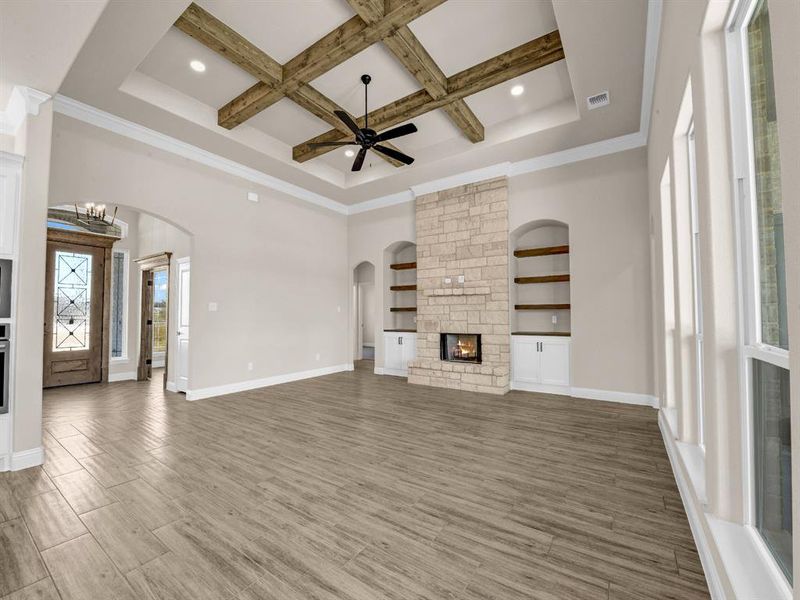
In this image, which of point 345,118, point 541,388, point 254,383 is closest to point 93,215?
point 254,383

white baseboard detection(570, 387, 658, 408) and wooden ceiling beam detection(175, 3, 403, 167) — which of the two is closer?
wooden ceiling beam detection(175, 3, 403, 167)

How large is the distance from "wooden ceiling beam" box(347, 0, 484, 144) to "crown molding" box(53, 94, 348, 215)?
3274mm

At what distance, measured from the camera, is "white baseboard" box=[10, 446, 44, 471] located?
9.43 ft

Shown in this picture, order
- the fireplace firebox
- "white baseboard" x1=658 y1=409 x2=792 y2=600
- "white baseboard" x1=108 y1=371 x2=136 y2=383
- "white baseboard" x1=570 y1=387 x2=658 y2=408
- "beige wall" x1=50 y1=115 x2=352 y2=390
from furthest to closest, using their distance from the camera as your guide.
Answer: "white baseboard" x1=108 y1=371 x2=136 y2=383 < the fireplace firebox < "white baseboard" x1=570 y1=387 x2=658 y2=408 < "beige wall" x1=50 y1=115 x2=352 y2=390 < "white baseboard" x1=658 y1=409 x2=792 y2=600

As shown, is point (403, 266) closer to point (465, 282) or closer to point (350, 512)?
point (465, 282)

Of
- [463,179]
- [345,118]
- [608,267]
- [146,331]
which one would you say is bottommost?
[146,331]

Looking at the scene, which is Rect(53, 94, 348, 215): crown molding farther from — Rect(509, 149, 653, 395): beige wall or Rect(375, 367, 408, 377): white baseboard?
Rect(509, 149, 653, 395): beige wall

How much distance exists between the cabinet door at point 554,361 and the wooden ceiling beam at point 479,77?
3.63m

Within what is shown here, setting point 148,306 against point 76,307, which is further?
point 148,306

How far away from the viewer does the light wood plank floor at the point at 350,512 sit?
5.39 ft

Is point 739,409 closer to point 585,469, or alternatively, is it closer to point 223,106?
point 585,469

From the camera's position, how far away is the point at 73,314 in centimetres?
652

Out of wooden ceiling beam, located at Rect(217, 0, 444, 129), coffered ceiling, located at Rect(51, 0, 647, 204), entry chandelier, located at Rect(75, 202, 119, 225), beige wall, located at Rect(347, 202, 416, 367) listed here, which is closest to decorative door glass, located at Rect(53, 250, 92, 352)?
entry chandelier, located at Rect(75, 202, 119, 225)

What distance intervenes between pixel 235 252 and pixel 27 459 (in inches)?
139
